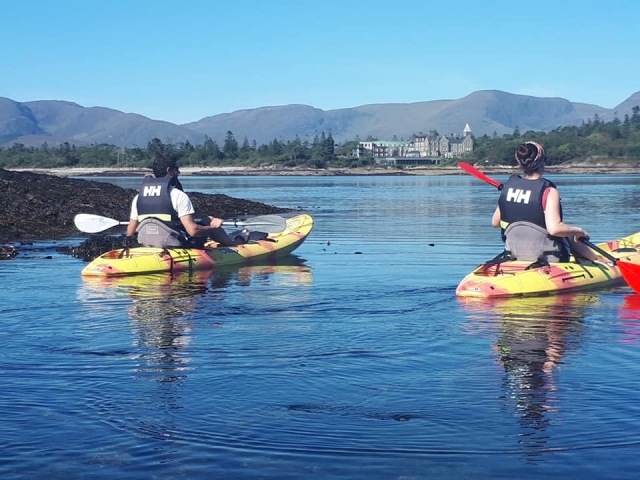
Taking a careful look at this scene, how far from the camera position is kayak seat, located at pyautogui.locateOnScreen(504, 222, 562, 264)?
14117 mm

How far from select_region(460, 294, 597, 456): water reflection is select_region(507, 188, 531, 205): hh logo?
144 cm

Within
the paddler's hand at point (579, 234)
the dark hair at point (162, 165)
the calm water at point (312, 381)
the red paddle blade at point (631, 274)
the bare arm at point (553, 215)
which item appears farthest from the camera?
the dark hair at point (162, 165)

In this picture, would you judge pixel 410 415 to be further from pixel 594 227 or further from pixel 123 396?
pixel 594 227

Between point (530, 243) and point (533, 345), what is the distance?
4090 mm

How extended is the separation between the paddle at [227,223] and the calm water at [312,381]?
340 centimetres

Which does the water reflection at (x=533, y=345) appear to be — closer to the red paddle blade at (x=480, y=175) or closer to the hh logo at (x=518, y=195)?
the hh logo at (x=518, y=195)

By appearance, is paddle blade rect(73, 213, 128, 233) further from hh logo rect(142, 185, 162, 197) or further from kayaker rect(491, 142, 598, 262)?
kayaker rect(491, 142, 598, 262)

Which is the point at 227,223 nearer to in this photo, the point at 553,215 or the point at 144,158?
the point at 553,215

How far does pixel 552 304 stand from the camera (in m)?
13.3

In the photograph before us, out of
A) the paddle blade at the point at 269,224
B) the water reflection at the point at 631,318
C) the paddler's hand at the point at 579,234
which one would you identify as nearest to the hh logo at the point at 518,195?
the paddler's hand at the point at 579,234

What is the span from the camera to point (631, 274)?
46.8ft

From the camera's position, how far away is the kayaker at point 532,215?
1384 cm

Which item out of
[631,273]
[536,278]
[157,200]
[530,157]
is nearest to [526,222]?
[536,278]

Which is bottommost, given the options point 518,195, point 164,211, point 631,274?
point 631,274
